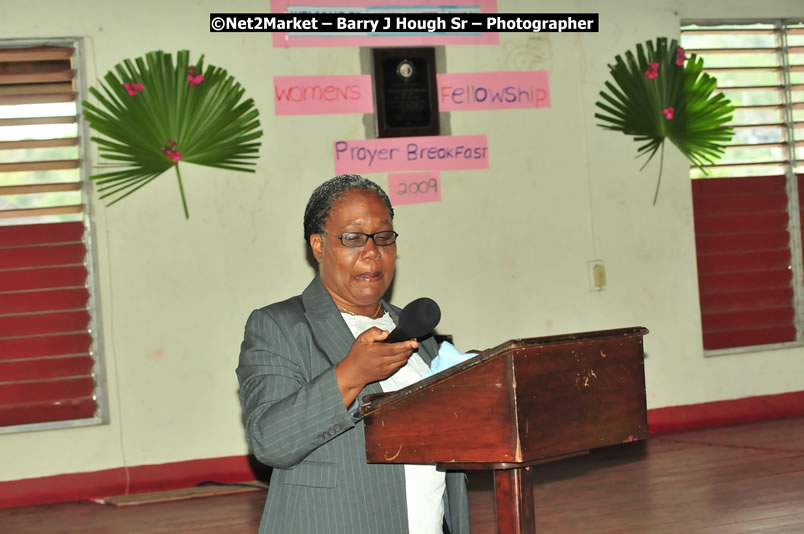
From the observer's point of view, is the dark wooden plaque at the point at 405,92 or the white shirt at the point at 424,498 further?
the dark wooden plaque at the point at 405,92

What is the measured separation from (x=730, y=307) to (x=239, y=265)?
282 centimetres

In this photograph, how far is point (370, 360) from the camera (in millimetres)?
1276

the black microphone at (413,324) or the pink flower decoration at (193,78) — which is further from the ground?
the pink flower decoration at (193,78)

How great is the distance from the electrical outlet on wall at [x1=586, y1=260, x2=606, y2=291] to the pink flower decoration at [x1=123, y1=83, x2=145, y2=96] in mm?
2464

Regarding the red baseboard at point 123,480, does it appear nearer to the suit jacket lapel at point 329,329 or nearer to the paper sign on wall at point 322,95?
the paper sign on wall at point 322,95

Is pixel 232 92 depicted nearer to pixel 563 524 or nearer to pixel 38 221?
pixel 38 221

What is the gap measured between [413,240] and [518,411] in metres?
3.46

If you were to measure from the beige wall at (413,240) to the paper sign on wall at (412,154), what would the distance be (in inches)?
2.4

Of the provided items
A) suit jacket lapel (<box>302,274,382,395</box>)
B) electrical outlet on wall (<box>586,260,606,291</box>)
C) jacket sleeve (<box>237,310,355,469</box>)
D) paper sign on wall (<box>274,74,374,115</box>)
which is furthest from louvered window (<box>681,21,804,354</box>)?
jacket sleeve (<box>237,310,355,469</box>)

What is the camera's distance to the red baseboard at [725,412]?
4992 millimetres

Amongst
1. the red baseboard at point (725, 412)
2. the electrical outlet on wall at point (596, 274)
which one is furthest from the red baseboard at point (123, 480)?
the red baseboard at point (725, 412)

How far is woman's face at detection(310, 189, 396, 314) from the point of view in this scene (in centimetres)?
162

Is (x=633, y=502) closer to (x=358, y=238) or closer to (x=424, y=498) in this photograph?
(x=424, y=498)

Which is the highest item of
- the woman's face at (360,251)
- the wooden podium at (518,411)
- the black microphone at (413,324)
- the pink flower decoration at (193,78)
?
the pink flower decoration at (193,78)
